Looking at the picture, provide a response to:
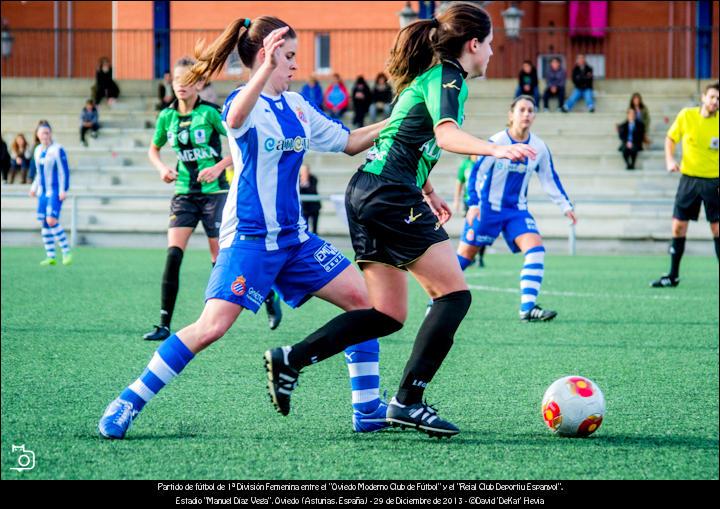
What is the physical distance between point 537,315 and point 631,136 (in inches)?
609

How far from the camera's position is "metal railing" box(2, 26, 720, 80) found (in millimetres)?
29938

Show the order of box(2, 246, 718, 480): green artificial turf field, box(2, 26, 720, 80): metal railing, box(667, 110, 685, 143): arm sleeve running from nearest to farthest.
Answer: box(2, 246, 718, 480): green artificial turf field, box(667, 110, 685, 143): arm sleeve, box(2, 26, 720, 80): metal railing

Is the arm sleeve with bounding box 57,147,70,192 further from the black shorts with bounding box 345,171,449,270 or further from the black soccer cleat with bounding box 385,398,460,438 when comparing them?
the black soccer cleat with bounding box 385,398,460,438

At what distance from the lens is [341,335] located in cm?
481

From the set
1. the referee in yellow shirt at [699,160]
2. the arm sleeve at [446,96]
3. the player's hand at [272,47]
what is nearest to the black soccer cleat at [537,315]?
the referee in yellow shirt at [699,160]

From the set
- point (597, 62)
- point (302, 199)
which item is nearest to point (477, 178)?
point (302, 199)

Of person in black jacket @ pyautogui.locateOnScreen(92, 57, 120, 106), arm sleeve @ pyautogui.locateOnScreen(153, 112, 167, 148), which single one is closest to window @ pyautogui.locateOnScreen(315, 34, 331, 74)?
person in black jacket @ pyautogui.locateOnScreen(92, 57, 120, 106)

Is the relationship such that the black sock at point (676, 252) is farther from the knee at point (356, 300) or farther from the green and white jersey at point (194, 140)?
the knee at point (356, 300)

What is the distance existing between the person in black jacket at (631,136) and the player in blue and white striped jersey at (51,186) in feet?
41.4

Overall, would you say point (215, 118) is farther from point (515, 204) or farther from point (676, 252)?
point (676, 252)

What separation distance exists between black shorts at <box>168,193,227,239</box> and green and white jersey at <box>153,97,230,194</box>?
0.05 metres

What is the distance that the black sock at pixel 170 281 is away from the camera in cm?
819

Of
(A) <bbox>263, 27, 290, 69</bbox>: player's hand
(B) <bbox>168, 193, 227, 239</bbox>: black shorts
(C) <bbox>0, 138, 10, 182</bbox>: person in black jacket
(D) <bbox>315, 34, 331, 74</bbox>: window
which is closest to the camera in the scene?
(A) <bbox>263, 27, 290, 69</bbox>: player's hand
